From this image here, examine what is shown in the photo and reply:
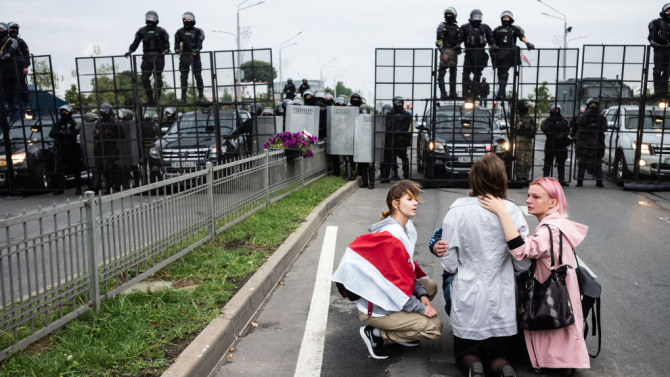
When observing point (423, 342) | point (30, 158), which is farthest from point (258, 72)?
point (423, 342)

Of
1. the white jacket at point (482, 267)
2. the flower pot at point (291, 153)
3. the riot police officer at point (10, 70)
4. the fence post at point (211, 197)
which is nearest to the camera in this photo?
the white jacket at point (482, 267)

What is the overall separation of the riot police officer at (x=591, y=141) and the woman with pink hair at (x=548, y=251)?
39.1ft

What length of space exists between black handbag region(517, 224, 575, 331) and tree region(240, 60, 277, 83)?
1240cm

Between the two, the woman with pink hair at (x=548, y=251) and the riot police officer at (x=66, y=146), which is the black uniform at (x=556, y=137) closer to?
the woman with pink hair at (x=548, y=251)

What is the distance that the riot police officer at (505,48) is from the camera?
48.2 ft

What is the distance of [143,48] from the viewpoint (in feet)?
52.4

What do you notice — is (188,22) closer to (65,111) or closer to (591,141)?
(65,111)

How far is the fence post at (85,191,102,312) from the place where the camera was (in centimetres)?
476

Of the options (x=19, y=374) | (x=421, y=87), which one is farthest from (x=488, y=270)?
(x=421, y=87)

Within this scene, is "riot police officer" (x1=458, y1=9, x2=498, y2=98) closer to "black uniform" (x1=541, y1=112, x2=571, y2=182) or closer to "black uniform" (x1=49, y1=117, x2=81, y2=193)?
"black uniform" (x1=541, y1=112, x2=571, y2=182)

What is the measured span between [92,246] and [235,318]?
133 cm

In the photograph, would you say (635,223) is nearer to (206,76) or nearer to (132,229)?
(132,229)

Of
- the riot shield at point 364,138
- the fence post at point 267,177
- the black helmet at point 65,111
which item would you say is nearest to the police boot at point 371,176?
the riot shield at point 364,138

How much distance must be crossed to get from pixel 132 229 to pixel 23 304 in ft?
5.04
